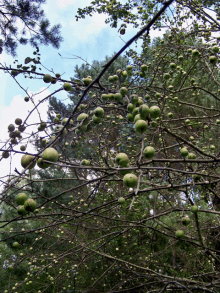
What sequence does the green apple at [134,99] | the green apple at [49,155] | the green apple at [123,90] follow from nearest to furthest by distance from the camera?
the green apple at [49,155], the green apple at [134,99], the green apple at [123,90]

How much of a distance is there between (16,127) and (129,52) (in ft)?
11.0

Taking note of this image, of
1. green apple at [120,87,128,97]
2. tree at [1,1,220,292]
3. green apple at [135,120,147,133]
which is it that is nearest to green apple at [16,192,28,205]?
tree at [1,1,220,292]

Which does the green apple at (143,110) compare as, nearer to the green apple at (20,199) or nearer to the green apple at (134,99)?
the green apple at (134,99)

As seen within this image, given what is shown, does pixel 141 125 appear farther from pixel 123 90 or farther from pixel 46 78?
pixel 46 78

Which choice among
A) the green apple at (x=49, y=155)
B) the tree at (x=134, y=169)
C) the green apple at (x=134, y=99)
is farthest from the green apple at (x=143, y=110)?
the green apple at (x=49, y=155)

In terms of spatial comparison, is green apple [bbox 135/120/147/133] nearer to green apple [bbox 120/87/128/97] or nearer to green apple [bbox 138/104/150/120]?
green apple [bbox 138/104/150/120]

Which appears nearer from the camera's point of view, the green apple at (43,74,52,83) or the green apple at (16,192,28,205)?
the green apple at (16,192,28,205)

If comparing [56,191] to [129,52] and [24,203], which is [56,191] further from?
[24,203]

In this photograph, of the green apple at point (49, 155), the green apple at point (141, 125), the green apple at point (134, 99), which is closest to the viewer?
the green apple at point (49, 155)

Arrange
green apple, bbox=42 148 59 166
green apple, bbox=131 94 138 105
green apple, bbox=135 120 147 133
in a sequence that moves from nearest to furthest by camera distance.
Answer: green apple, bbox=42 148 59 166, green apple, bbox=135 120 147 133, green apple, bbox=131 94 138 105

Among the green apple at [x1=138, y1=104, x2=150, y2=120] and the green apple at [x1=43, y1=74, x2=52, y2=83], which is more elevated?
the green apple at [x1=43, y1=74, x2=52, y2=83]

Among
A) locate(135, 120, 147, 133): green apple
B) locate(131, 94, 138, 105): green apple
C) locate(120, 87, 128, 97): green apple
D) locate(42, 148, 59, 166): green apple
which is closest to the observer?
locate(42, 148, 59, 166): green apple

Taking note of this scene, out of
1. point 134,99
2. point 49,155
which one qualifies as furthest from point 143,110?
point 49,155

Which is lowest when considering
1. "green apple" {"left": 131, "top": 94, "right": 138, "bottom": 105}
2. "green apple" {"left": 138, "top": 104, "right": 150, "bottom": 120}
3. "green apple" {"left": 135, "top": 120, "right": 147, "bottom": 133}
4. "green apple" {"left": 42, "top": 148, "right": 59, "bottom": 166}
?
"green apple" {"left": 42, "top": 148, "right": 59, "bottom": 166}
